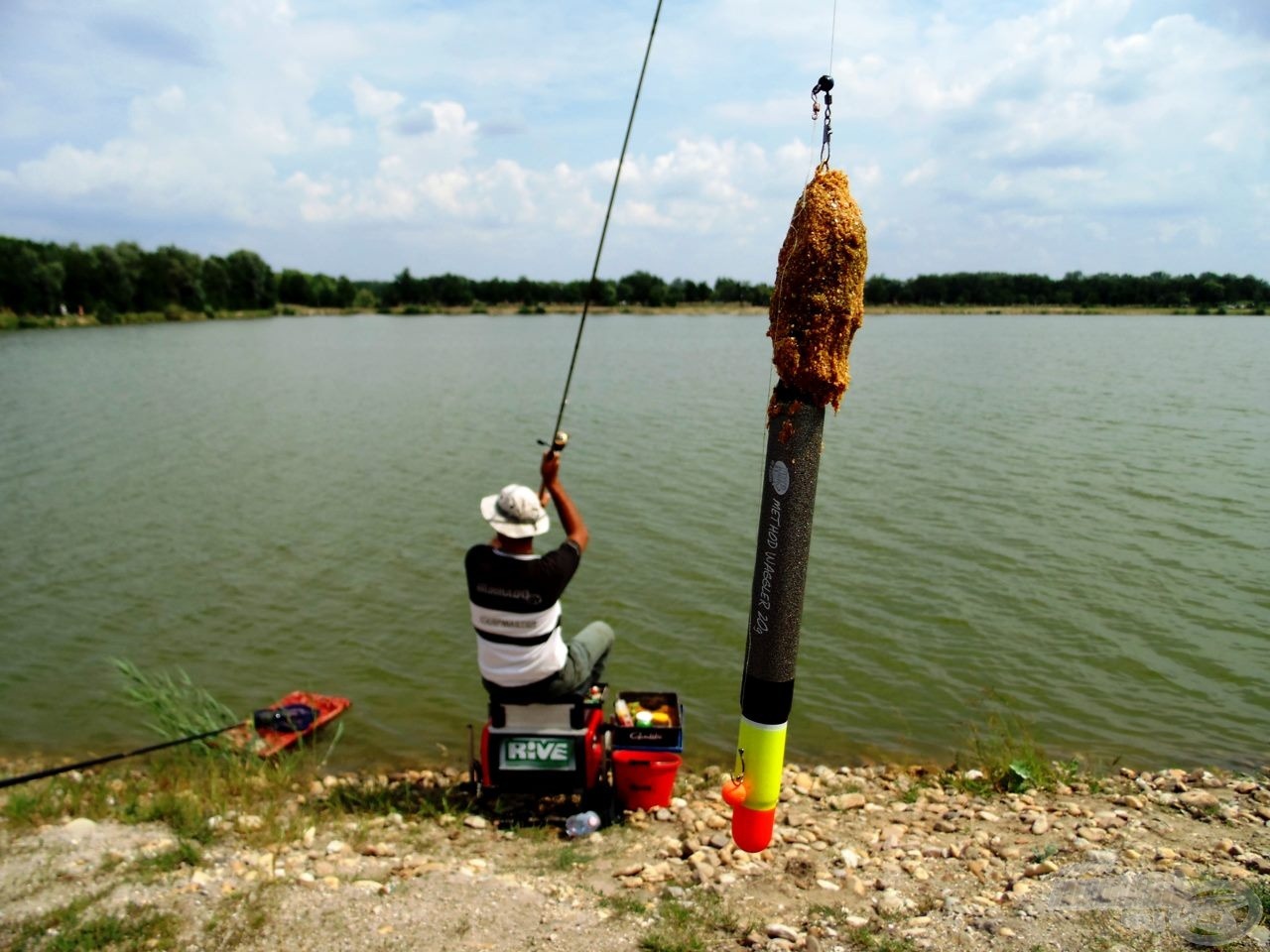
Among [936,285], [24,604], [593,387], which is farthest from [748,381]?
[936,285]

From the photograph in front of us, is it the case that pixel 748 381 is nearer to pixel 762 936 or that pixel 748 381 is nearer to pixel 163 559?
pixel 163 559

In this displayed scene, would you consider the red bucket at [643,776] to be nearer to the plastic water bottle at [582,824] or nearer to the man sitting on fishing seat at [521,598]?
the plastic water bottle at [582,824]

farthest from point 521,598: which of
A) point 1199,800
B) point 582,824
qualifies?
point 1199,800

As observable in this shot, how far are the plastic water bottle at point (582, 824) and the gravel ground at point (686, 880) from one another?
0.07m

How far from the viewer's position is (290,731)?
823 cm

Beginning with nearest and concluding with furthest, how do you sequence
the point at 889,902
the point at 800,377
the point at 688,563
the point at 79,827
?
the point at 800,377 < the point at 889,902 < the point at 79,827 < the point at 688,563

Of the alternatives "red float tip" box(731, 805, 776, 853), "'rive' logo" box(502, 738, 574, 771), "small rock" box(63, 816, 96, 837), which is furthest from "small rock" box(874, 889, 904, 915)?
"small rock" box(63, 816, 96, 837)

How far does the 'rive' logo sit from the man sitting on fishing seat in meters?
0.29

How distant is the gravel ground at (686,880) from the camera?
4406mm

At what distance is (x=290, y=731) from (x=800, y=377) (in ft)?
22.4

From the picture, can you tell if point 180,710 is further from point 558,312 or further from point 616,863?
point 558,312

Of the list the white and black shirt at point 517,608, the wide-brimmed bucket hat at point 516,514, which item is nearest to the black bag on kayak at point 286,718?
the white and black shirt at point 517,608

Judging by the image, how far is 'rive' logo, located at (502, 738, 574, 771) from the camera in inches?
236

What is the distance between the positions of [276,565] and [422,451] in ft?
25.9
